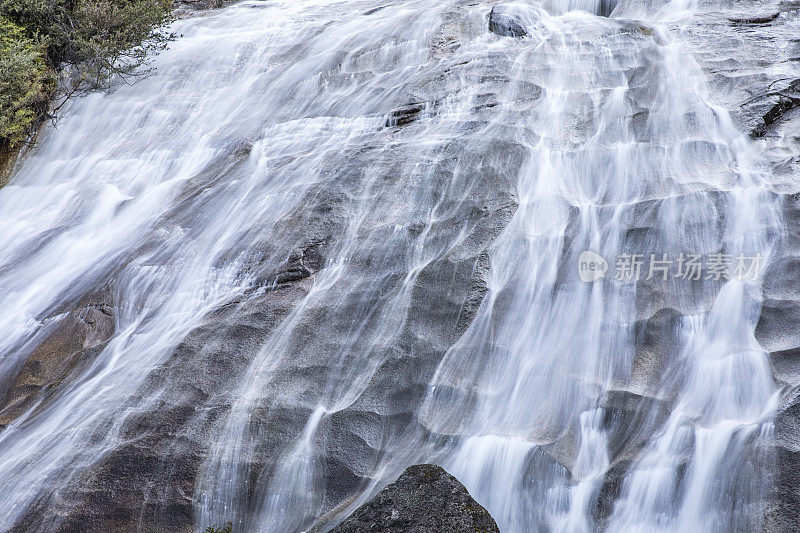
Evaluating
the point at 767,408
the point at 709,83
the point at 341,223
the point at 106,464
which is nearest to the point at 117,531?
the point at 106,464

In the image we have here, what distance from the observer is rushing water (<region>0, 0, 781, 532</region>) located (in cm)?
427

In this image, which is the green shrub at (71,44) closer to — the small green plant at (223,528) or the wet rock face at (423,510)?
the small green plant at (223,528)

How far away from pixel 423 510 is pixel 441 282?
221 cm

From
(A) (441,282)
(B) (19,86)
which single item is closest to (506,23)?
(A) (441,282)

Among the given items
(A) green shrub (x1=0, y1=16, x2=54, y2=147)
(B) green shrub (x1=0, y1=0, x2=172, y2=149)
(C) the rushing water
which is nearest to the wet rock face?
(C) the rushing water

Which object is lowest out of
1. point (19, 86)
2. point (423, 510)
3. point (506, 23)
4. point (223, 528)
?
point (223, 528)

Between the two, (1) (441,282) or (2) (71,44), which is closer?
(1) (441,282)

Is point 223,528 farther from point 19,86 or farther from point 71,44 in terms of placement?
point 71,44

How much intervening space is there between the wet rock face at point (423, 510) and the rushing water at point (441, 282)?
0.48 m

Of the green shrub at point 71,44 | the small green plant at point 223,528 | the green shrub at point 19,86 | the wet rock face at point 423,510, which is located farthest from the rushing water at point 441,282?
the green shrub at point 71,44

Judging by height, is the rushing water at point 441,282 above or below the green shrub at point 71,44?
below

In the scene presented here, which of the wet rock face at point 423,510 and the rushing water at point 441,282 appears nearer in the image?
the wet rock face at point 423,510

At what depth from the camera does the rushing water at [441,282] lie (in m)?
4.27

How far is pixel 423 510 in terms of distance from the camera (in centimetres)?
369
